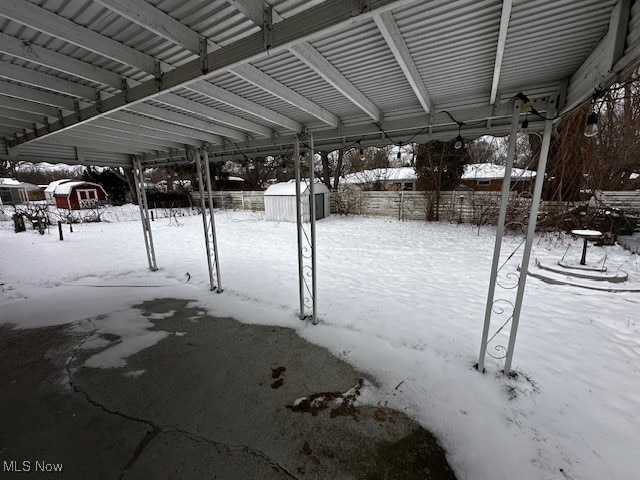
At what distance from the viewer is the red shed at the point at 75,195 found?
21000mm

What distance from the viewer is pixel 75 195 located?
69.6ft

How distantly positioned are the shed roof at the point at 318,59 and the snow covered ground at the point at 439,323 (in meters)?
2.79

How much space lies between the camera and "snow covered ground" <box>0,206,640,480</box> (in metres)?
2.12

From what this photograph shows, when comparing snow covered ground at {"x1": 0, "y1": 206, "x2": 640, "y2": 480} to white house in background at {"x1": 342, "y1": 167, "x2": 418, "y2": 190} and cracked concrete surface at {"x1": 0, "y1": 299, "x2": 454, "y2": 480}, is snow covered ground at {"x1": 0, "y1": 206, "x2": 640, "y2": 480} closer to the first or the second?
cracked concrete surface at {"x1": 0, "y1": 299, "x2": 454, "y2": 480}

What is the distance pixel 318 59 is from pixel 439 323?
378cm

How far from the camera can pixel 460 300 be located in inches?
183

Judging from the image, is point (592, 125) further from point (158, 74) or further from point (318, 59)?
point (158, 74)

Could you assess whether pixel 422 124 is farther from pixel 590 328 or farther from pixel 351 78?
pixel 590 328

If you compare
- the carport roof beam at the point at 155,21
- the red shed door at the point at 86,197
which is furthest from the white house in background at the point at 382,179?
the red shed door at the point at 86,197

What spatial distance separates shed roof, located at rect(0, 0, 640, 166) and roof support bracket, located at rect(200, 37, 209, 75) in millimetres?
13

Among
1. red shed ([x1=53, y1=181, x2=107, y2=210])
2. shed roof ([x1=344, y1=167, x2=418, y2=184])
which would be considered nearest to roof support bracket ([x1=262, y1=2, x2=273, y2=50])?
shed roof ([x1=344, y1=167, x2=418, y2=184])

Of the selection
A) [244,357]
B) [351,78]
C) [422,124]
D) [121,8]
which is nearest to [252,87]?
[351,78]

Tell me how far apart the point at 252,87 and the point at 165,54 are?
910mm

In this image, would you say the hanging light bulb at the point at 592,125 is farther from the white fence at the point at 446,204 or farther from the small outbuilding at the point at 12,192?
the small outbuilding at the point at 12,192
